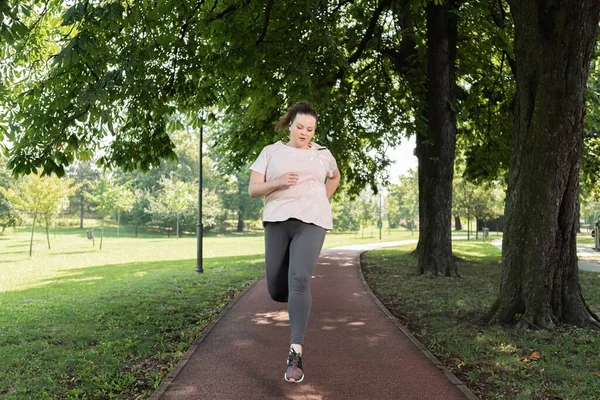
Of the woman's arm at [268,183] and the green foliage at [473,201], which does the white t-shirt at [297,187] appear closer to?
the woman's arm at [268,183]

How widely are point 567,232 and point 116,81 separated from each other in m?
5.73

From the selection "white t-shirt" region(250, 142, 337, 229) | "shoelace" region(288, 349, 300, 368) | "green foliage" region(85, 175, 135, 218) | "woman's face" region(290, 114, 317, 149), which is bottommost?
"shoelace" region(288, 349, 300, 368)

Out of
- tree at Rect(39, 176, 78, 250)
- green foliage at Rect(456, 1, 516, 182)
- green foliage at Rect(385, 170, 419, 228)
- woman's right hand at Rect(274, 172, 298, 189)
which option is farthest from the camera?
green foliage at Rect(385, 170, 419, 228)

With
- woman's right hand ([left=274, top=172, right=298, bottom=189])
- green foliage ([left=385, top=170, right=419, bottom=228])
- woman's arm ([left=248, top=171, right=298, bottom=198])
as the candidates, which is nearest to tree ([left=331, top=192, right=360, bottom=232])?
green foliage ([left=385, top=170, right=419, bottom=228])

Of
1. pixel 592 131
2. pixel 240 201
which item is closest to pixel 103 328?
pixel 592 131

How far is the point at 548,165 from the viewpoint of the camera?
6.16 meters

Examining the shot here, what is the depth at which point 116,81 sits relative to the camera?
588cm

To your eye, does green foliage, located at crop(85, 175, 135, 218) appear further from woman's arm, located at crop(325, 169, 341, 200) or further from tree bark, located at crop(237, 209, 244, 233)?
woman's arm, located at crop(325, 169, 341, 200)

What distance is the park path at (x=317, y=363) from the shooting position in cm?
395

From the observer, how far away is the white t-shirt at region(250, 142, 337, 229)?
383 centimetres

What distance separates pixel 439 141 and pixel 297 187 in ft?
29.9

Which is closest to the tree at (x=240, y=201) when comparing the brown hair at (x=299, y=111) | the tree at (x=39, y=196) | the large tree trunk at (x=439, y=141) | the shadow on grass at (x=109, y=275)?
the tree at (x=39, y=196)

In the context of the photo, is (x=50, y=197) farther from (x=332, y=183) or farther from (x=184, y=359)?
(x=332, y=183)

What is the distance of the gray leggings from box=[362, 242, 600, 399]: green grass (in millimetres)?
1567
